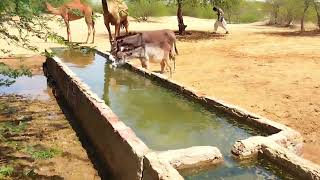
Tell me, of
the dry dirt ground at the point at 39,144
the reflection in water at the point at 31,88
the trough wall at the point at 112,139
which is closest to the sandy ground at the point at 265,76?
the reflection in water at the point at 31,88

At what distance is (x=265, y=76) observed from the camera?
35.2ft

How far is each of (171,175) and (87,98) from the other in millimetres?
3229

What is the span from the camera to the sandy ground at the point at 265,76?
7.30 meters

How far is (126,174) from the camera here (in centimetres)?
470

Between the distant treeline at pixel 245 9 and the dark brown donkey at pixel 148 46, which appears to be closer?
the dark brown donkey at pixel 148 46

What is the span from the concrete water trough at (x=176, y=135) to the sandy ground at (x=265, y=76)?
0.81 meters

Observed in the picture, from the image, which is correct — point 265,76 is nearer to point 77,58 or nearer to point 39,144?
point 39,144

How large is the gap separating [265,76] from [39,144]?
6155mm

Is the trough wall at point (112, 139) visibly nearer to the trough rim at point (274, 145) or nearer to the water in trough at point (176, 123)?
the water in trough at point (176, 123)

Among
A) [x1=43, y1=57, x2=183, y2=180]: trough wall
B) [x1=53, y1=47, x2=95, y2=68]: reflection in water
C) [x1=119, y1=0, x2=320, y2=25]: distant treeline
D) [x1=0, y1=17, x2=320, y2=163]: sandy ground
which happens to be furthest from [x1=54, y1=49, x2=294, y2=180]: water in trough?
[x1=119, y1=0, x2=320, y2=25]: distant treeline

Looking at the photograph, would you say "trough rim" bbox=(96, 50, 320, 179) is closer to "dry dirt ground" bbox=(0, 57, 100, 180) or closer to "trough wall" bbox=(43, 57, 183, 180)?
"trough wall" bbox=(43, 57, 183, 180)

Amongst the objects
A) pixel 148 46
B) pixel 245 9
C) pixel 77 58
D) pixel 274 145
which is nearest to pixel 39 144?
pixel 274 145

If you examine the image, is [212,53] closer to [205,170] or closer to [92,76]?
[92,76]

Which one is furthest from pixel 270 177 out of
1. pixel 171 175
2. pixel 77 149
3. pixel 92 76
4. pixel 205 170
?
pixel 92 76
